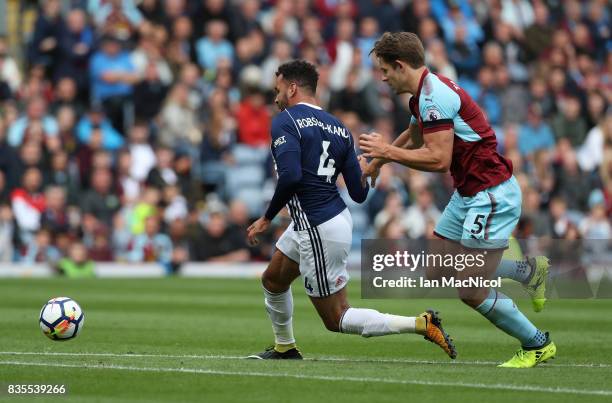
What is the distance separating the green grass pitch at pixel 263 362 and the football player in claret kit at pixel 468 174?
0.49 m

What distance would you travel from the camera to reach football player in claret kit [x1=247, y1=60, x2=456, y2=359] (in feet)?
33.7

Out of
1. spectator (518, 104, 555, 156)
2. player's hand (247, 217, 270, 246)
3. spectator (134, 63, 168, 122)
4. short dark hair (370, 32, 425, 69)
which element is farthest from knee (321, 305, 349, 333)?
spectator (518, 104, 555, 156)

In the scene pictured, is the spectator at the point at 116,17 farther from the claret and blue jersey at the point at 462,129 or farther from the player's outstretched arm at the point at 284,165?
the claret and blue jersey at the point at 462,129

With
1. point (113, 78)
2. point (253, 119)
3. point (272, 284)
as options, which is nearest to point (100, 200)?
point (113, 78)

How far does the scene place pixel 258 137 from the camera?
2561 cm

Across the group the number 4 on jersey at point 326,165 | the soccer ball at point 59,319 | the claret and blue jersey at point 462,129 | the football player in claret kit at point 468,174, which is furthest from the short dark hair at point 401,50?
the soccer ball at point 59,319

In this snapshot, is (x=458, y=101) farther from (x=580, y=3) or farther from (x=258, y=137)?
(x=580, y=3)

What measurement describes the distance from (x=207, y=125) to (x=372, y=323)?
621 inches

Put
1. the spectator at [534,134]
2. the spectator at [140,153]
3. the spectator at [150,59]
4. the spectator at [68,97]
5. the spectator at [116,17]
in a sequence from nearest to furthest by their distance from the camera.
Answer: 1. the spectator at [68,97]
2. the spectator at [140,153]
3. the spectator at [116,17]
4. the spectator at [150,59]
5. the spectator at [534,134]

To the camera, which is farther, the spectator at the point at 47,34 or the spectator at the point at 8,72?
the spectator at the point at 47,34

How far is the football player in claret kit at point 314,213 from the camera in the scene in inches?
405

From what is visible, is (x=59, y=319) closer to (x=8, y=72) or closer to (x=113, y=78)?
(x=113, y=78)

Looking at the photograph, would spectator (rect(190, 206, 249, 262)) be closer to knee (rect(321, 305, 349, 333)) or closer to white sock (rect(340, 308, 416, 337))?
knee (rect(321, 305, 349, 333))

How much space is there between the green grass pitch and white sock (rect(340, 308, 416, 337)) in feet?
0.95
